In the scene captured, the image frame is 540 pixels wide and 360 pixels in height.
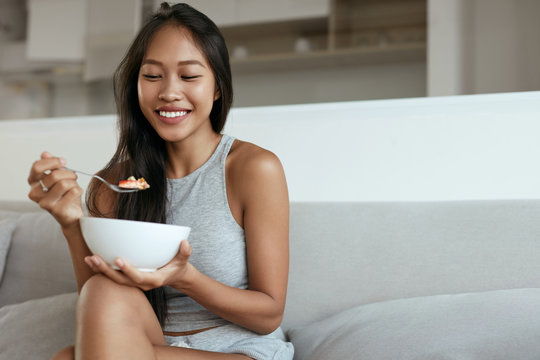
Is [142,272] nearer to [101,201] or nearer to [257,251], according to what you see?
[257,251]

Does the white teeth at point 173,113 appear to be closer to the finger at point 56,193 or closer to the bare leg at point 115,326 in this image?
the finger at point 56,193

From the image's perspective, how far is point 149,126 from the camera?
135 cm

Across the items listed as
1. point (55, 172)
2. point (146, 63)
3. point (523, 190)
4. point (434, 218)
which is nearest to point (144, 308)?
point (55, 172)

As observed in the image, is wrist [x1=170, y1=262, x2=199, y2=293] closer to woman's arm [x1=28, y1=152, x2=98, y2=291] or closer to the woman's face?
woman's arm [x1=28, y1=152, x2=98, y2=291]

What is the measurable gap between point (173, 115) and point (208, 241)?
0.94 feet

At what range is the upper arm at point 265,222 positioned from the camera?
1.11m

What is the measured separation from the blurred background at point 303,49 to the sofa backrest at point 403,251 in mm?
490

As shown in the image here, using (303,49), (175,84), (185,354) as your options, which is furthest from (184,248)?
(303,49)

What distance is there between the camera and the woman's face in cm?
115

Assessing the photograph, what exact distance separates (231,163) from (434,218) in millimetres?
559

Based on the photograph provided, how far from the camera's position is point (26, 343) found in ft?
4.07

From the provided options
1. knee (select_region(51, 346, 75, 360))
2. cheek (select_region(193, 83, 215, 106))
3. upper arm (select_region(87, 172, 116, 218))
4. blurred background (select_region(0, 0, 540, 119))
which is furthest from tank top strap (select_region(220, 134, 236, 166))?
blurred background (select_region(0, 0, 540, 119))

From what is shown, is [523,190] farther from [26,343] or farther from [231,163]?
[26,343]

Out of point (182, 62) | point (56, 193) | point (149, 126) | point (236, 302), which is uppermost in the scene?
point (182, 62)
